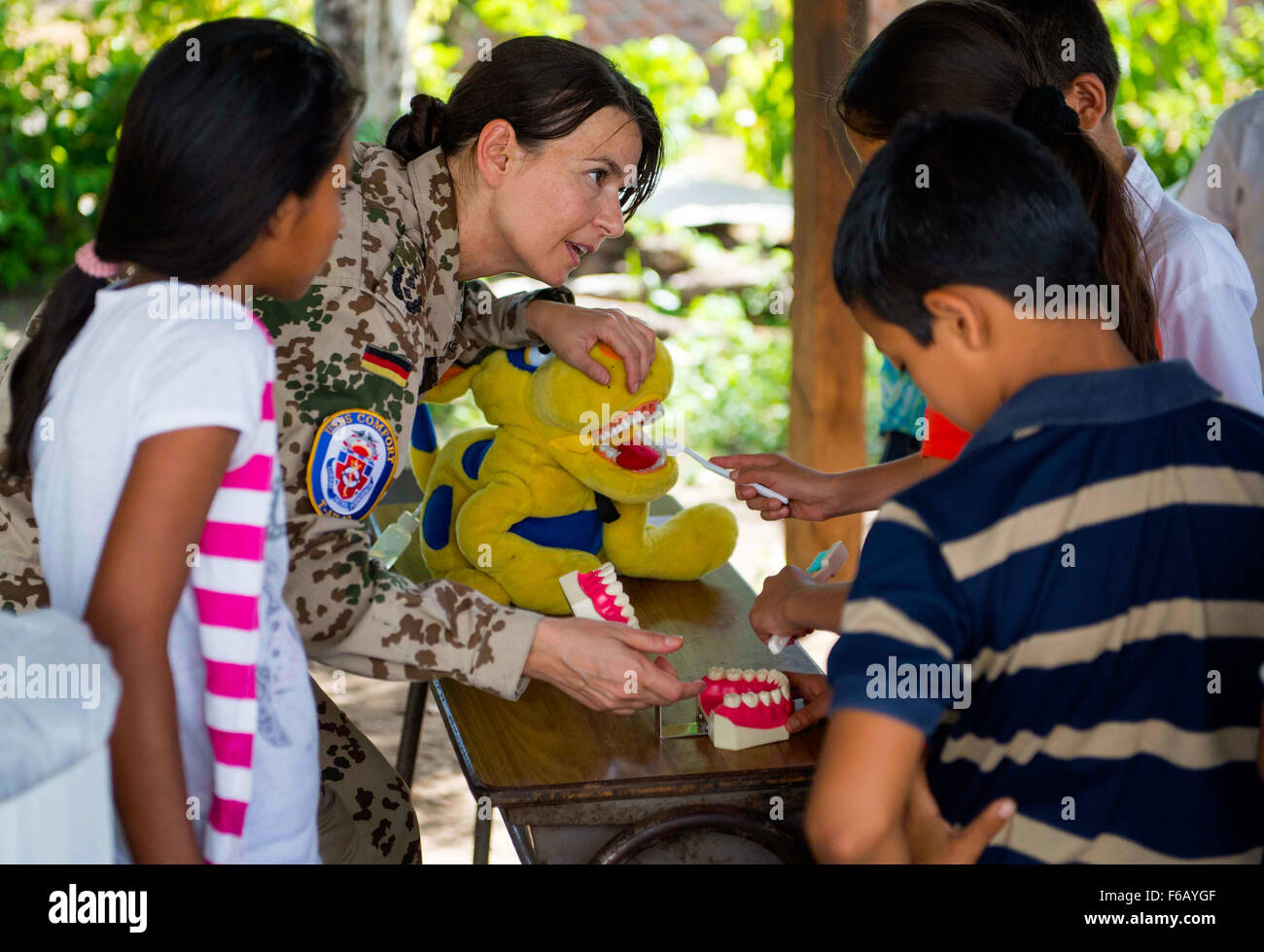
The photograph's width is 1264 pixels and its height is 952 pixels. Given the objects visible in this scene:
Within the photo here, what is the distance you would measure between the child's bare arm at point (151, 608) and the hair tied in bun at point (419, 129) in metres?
0.96

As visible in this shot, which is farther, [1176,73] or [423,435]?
[1176,73]

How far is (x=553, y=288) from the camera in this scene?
2.20 m

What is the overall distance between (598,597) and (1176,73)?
229 inches

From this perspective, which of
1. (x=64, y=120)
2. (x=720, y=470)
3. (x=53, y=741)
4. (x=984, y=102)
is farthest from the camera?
(x=64, y=120)

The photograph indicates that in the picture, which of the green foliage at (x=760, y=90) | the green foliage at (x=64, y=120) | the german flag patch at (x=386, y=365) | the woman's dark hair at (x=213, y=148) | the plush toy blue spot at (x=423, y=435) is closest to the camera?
the woman's dark hair at (x=213, y=148)

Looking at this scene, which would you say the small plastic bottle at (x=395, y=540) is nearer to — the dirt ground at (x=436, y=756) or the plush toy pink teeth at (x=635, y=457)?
the plush toy pink teeth at (x=635, y=457)

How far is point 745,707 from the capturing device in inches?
62.5

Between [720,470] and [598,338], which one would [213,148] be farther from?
[720,470]

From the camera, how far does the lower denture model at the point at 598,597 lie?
6.19ft

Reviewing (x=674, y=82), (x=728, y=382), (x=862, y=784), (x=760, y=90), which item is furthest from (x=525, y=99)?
(x=674, y=82)

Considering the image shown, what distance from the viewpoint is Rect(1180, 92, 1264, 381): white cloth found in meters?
2.81

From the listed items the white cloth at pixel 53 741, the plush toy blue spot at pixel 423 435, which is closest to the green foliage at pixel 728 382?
the plush toy blue spot at pixel 423 435
